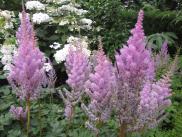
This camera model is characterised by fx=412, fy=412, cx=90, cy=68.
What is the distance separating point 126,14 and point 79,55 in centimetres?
604

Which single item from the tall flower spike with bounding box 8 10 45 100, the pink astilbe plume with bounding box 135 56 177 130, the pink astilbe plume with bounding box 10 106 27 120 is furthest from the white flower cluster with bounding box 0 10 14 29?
the pink astilbe plume with bounding box 135 56 177 130

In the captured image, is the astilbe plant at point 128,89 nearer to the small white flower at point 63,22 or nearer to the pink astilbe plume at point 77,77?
the pink astilbe plume at point 77,77

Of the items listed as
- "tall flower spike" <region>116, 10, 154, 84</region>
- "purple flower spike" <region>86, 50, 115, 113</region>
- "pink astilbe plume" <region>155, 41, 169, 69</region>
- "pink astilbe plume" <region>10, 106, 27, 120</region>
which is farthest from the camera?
"pink astilbe plume" <region>155, 41, 169, 69</region>

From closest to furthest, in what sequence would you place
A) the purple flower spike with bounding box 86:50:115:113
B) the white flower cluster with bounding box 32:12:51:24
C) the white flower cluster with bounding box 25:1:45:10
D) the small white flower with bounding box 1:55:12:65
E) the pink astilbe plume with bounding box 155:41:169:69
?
the purple flower spike with bounding box 86:50:115:113 < the small white flower with bounding box 1:55:12:65 < the pink astilbe plume with bounding box 155:41:169:69 < the white flower cluster with bounding box 32:12:51:24 < the white flower cluster with bounding box 25:1:45:10

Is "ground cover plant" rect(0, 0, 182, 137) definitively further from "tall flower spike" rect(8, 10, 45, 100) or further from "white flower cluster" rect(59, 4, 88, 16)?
"white flower cluster" rect(59, 4, 88, 16)

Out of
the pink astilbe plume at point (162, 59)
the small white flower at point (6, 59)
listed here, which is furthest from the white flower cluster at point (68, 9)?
the small white flower at point (6, 59)

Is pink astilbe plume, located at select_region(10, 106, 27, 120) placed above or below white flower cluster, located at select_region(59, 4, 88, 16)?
below

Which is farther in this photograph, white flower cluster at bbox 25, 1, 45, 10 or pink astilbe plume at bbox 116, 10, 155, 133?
white flower cluster at bbox 25, 1, 45, 10

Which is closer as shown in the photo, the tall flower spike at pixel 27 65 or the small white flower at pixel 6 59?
the tall flower spike at pixel 27 65

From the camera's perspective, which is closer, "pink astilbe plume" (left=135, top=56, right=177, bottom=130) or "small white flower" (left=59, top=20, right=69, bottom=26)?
"pink astilbe plume" (left=135, top=56, right=177, bottom=130)

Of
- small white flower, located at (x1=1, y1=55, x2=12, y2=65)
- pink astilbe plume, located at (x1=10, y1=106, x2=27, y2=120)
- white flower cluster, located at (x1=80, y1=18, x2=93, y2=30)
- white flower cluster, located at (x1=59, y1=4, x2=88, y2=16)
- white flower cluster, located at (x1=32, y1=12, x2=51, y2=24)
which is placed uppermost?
white flower cluster, located at (x1=59, y1=4, x2=88, y2=16)

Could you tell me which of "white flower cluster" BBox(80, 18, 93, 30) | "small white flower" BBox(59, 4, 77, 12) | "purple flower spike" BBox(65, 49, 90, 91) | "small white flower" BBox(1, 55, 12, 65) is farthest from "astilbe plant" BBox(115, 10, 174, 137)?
"small white flower" BBox(59, 4, 77, 12)

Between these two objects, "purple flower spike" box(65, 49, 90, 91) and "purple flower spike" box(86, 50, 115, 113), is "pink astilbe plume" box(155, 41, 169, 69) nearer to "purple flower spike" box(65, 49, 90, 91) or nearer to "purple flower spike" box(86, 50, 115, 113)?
"purple flower spike" box(65, 49, 90, 91)

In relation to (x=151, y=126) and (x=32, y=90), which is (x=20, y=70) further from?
(x=151, y=126)
